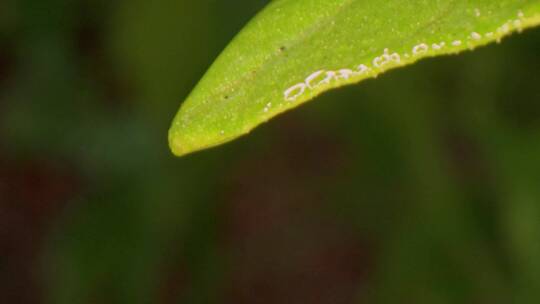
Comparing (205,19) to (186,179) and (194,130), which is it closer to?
(186,179)

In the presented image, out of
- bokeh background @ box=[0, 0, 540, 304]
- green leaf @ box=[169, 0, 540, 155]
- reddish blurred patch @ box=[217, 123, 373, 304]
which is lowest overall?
reddish blurred patch @ box=[217, 123, 373, 304]

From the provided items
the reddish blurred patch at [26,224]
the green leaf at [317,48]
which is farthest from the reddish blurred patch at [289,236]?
the green leaf at [317,48]

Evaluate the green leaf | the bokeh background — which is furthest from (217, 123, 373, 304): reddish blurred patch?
the green leaf

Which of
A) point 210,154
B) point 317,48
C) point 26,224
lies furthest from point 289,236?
point 317,48

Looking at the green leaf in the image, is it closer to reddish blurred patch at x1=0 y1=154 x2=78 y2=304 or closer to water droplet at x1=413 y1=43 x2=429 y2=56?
water droplet at x1=413 y1=43 x2=429 y2=56

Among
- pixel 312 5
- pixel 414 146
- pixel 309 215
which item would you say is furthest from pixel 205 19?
pixel 309 215

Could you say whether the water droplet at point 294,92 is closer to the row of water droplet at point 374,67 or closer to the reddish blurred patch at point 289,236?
the row of water droplet at point 374,67
